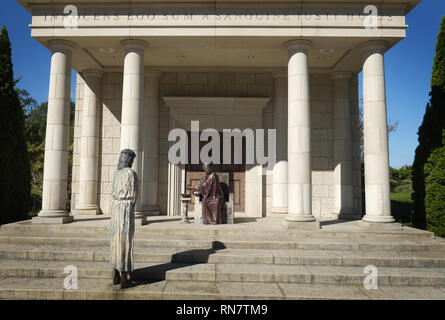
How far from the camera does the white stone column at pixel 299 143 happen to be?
896 cm

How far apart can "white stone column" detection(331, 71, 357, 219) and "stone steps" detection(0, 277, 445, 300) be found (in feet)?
20.8

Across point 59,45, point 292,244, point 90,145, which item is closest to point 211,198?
point 292,244

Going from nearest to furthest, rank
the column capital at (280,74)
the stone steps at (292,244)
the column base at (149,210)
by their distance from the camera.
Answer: the stone steps at (292,244)
the column base at (149,210)
the column capital at (280,74)

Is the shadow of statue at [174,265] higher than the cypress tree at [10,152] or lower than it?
lower

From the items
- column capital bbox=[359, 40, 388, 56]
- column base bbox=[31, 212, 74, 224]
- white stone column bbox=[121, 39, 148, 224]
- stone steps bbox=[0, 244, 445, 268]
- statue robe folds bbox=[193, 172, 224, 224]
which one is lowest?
stone steps bbox=[0, 244, 445, 268]

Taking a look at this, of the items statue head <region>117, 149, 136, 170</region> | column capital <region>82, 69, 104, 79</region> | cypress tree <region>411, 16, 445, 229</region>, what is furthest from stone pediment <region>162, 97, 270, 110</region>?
statue head <region>117, 149, 136, 170</region>

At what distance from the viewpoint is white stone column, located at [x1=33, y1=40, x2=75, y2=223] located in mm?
9227

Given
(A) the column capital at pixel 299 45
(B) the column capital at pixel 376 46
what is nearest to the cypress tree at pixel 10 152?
(A) the column capital at pixel 299 45

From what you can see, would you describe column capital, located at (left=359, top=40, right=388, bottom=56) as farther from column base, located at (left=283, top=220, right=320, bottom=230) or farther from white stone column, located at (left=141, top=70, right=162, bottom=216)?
white stone column, located at (left=141, top=70, right=162, bottom=216)

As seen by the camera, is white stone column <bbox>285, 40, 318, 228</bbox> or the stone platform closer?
the stone platform

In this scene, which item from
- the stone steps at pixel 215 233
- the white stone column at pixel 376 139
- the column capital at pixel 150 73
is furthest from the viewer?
the column capital at pixel 150 73

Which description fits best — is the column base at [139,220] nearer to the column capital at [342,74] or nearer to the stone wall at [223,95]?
the stone wall at [223,95]

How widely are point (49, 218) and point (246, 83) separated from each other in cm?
Result: 939

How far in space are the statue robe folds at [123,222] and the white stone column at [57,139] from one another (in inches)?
196
